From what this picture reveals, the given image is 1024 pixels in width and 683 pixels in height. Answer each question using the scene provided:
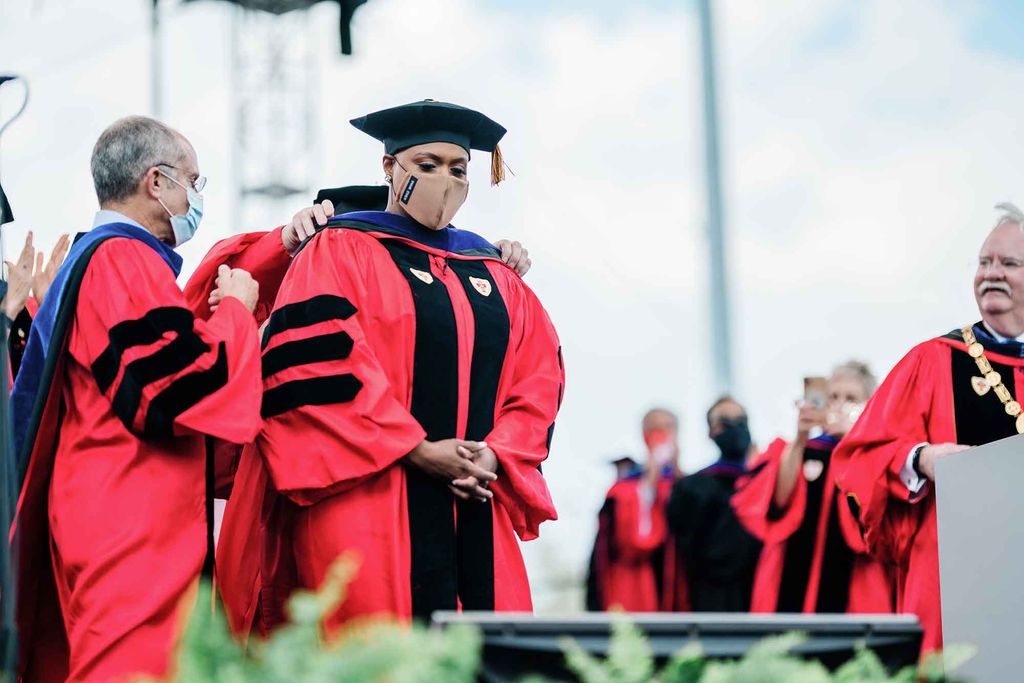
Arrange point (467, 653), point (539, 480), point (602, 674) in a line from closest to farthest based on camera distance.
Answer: point (467, 653) → point (602, 674) → point (539, 480)

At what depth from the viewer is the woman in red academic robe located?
414 cm

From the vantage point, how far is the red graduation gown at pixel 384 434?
13.6 ft

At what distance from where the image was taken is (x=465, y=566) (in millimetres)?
4305

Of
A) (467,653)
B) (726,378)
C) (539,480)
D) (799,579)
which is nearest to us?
(467,653)

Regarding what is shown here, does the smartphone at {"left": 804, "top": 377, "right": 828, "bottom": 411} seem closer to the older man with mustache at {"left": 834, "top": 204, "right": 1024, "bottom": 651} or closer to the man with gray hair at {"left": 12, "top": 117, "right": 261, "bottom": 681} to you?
the older man with mustache at {"left": 834, "top": 204, "right": 1024, "bottom": 651}

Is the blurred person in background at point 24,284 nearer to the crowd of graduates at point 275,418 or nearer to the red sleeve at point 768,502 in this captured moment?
the crowd of graduates at point 275,418

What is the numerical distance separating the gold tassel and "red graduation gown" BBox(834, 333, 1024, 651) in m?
1.50

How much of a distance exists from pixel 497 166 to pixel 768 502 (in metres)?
3.41

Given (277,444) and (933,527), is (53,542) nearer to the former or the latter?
(277,444)

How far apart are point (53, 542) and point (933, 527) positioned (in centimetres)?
276

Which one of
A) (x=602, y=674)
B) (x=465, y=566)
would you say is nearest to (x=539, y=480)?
(x=465, y=566)

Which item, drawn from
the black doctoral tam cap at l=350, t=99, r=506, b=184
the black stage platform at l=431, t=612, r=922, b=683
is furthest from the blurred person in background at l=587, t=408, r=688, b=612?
the black stage platform at l=431, t=612, r=922, b=683

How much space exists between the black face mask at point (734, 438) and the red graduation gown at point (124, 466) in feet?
16.0

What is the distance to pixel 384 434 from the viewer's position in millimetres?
4121
